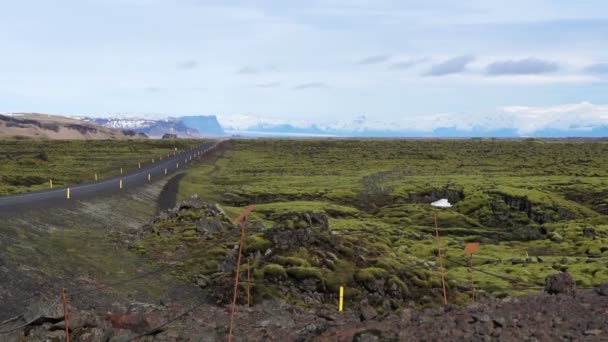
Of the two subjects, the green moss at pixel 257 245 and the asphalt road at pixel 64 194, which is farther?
the asphalt road at pixel 64 194

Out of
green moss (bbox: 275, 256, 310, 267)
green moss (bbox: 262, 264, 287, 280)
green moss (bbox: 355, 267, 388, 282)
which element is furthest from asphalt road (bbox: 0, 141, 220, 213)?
green moss (bbox: 355, 267, 388, 282)

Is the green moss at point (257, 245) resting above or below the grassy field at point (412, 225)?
above

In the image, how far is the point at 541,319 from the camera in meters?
16.0

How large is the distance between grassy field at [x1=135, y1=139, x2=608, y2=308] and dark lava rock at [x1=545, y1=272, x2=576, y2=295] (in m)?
7.44

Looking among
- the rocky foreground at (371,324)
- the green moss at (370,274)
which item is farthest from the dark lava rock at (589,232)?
the rocky foreground at (371,324)

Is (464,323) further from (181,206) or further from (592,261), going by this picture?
(181,206)

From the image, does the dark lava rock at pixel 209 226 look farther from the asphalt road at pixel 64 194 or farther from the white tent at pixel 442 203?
the white tent at pixel 442 203

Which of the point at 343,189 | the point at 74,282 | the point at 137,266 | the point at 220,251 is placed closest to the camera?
the point at 74,282

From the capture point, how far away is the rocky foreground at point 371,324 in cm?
1507

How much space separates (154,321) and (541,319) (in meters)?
12.8

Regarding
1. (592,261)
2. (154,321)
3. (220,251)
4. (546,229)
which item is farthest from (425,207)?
(154,321)

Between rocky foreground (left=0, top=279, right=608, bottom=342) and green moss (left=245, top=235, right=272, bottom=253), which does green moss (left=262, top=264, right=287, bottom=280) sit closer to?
green moss (left=245, top=235, right=272, bottom=253)

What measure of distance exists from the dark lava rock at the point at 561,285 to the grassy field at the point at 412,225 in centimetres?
744

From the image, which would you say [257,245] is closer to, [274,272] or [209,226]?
[274,272]
